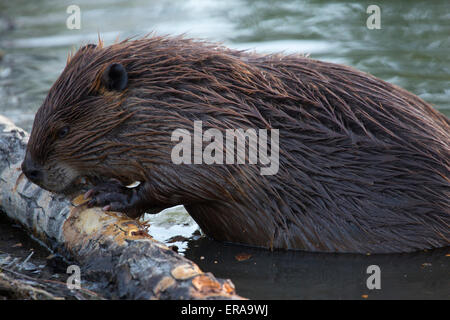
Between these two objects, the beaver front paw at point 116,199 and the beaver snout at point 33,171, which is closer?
the beaver front paw at point 116,199

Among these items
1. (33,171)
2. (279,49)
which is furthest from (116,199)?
(279,49)

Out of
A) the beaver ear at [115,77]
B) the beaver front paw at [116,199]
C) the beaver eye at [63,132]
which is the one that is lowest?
the beaver front paw at [116,199]

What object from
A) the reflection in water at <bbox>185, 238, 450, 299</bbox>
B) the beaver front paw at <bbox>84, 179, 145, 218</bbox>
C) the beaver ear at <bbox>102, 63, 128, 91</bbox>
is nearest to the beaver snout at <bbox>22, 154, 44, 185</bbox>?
the beaver front paw at <bbox>84, 179, 145, 218</bbox>

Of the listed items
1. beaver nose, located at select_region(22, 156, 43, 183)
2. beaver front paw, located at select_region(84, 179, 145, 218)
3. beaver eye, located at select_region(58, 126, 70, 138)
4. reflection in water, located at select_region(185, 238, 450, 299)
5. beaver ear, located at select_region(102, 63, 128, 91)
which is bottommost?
reflection in water, located at select_region(185, 238, 450, 299)

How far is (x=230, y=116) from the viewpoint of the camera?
4.07 metres

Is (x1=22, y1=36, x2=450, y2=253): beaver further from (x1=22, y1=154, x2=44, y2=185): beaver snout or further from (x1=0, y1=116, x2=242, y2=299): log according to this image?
(x1=0, y1=116, x2=242, y2=299): log

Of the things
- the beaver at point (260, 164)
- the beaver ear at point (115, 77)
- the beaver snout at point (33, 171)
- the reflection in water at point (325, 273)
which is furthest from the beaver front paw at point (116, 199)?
the beaver ear at point (115, 77)

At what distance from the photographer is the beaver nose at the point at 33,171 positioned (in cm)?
428

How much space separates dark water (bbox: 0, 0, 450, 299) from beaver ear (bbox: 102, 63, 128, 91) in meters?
0.25

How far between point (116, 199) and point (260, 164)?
0.95 metres

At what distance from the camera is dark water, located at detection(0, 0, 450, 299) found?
12.7 ft

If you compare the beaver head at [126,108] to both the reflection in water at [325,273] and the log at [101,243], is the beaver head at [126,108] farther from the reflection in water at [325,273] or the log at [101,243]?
the reflection in water at [325,273]

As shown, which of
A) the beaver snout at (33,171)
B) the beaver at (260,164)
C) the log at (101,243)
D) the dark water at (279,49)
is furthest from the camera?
the beaver snout at (33,171)

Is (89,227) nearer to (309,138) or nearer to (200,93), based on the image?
(200,93)
